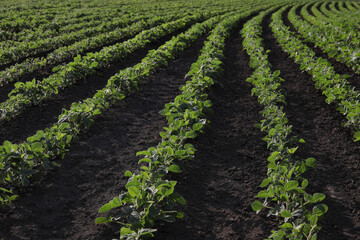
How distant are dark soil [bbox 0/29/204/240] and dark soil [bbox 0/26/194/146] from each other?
109 cm

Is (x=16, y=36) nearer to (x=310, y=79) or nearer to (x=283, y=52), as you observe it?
(x=283, y=52)

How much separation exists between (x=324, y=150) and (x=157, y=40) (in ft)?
33.3

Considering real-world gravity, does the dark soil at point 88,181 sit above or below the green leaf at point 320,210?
below

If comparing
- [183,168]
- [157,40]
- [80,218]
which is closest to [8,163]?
[80,218]

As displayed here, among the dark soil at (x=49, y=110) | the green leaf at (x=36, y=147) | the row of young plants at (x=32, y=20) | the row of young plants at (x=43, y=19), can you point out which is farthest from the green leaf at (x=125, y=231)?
the row of young plants at (x=32, y=20)

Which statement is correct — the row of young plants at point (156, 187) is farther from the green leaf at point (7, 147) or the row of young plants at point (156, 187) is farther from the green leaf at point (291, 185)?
the green leaf at point (7, 147)

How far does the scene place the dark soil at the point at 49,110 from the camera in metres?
6.13

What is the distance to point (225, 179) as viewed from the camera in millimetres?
4660

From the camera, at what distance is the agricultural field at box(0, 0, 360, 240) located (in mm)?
3637

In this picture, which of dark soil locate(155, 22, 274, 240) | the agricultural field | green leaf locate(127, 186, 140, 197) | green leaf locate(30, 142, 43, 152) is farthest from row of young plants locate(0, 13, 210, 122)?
green leaf locate(127, 186, 140, 197)

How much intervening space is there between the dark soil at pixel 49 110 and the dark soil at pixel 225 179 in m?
3.05

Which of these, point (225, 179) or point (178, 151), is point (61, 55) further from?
point (225, 179)

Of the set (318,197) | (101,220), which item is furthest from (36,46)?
(318,197)

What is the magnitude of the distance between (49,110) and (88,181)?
312 cm
